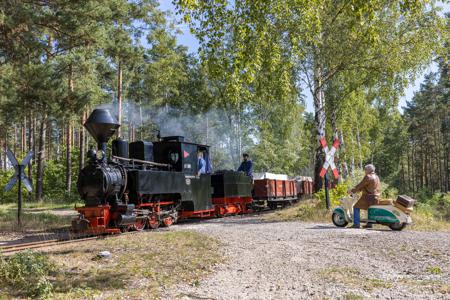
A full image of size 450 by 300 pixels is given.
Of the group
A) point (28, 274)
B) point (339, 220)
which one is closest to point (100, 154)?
point (28, 274)

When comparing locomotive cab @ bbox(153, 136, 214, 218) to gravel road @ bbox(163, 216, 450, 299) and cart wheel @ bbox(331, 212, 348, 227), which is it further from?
cart wheel @ bbox(331, 212, 348, 227)

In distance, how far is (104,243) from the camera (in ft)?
27.3

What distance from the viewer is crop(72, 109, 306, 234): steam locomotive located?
31.5 feet

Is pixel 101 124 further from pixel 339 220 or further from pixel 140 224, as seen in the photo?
pixel 339 220

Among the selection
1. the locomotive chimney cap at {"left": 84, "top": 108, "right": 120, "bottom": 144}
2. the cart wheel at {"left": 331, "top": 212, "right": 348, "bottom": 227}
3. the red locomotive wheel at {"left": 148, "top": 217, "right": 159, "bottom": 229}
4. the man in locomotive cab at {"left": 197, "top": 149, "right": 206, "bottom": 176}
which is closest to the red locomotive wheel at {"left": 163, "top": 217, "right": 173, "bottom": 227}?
the red locomotive wheel at {"left": 148, "top": 217, "right": 159, "bottom": 229}

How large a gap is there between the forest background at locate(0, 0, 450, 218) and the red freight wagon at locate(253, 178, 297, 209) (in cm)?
334

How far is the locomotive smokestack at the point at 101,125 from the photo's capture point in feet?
32.3

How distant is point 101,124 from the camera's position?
9.86 meters

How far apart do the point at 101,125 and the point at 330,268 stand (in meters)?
6.39

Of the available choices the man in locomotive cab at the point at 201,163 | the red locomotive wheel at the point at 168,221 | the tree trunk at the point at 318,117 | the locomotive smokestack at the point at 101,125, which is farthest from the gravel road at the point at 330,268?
the tree trunk at the point at 318,117

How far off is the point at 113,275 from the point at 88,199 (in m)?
4.40

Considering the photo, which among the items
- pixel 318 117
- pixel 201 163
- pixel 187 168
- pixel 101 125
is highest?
pixel 318 117

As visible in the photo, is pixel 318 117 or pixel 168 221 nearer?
pixel 168 221

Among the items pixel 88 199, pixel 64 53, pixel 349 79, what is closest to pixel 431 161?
pixel 349 79
